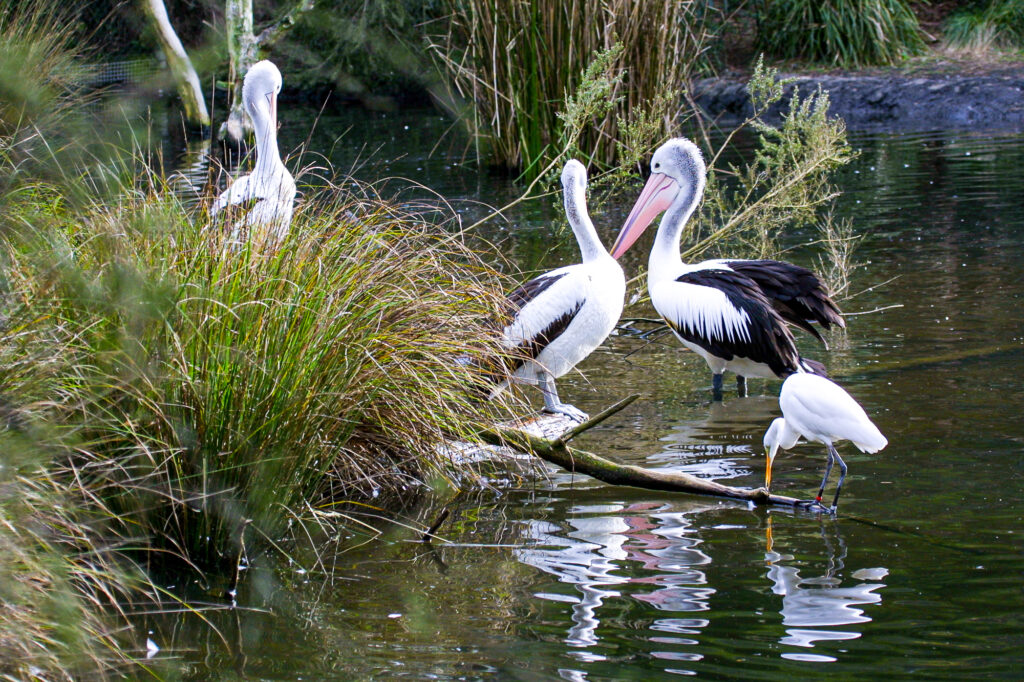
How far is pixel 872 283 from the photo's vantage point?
725 cm

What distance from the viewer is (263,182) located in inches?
178

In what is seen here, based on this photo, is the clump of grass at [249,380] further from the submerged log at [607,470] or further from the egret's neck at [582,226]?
the egret's neck at [582,226]

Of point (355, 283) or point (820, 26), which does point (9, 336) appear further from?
point (820, 26)

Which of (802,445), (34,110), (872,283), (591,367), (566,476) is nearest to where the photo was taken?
(34,110)

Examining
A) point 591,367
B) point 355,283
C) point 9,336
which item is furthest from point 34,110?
point 591,367

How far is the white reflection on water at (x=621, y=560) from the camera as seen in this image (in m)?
3.11

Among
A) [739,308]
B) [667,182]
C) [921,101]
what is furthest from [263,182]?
[921,101]

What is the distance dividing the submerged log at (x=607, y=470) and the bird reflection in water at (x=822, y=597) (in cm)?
32

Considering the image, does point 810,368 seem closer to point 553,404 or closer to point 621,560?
point 553,404

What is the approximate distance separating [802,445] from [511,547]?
172 cm

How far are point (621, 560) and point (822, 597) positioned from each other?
0.62 m

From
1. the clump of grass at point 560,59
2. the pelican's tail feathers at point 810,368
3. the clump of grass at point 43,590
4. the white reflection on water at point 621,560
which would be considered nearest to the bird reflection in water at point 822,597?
the white reflection on water at point 621,560

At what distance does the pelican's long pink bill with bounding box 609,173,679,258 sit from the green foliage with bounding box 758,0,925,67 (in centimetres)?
1178

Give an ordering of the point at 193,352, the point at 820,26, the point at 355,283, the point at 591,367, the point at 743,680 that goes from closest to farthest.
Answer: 1. the point at 743,680
2. the point at 193,352
3. the point at 355,283
4. the point at 591,367
5. the point at 820,26
